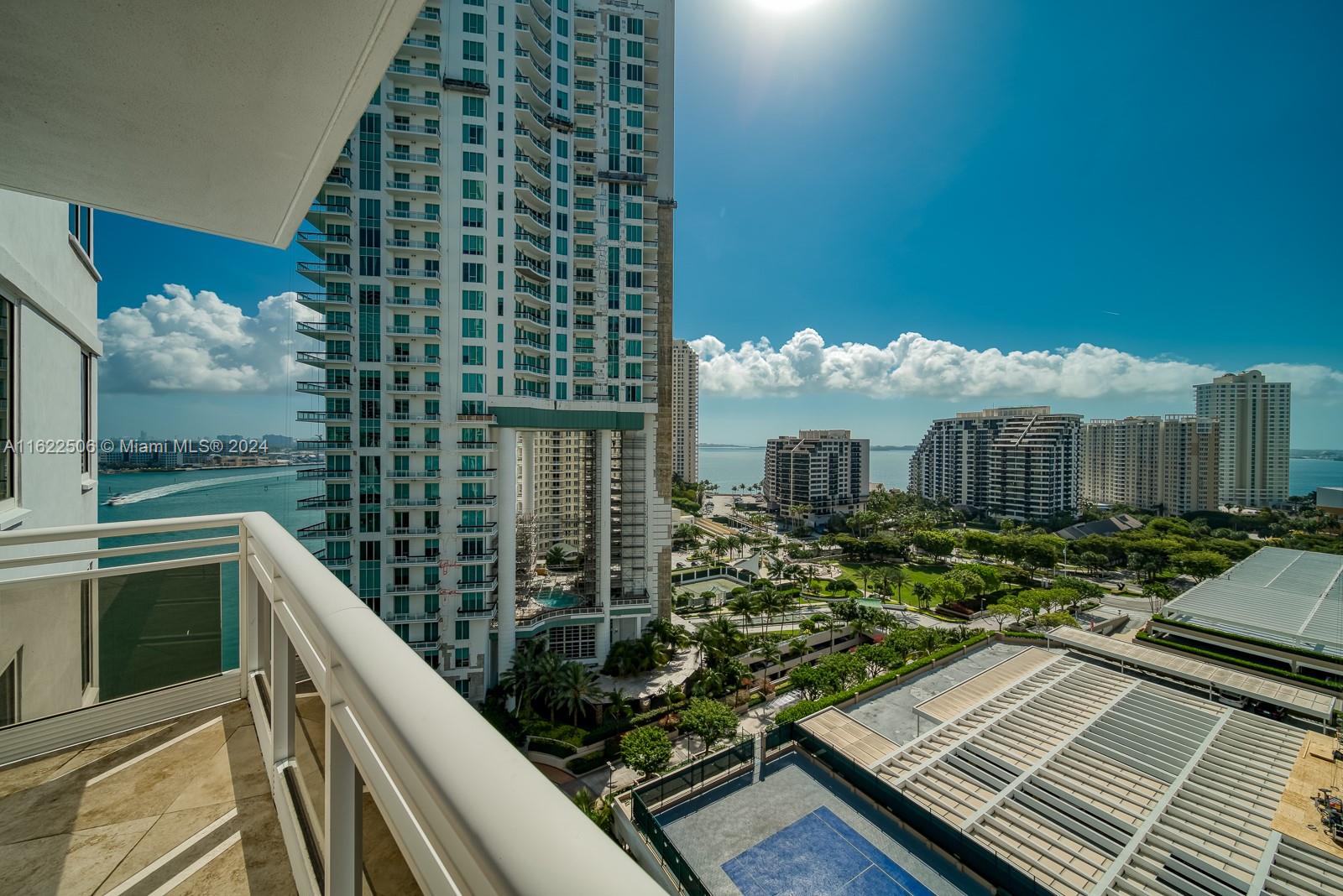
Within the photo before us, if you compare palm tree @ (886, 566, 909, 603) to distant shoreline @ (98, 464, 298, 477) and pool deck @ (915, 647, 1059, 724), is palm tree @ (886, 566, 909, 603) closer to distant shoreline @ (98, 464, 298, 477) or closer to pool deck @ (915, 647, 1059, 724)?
pool deck @ (915, 647, 1059, 724)

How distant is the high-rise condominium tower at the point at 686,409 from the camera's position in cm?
5425

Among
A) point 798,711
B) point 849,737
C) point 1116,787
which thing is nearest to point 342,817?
point 849,737

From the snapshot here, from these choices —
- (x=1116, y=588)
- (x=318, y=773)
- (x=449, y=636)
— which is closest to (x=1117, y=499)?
(x=1116, y=588)

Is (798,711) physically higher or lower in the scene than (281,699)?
lower

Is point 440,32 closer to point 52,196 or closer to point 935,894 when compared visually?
point 52,196

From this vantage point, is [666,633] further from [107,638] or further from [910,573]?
[910,573]

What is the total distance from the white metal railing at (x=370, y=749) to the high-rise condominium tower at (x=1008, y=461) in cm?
5530

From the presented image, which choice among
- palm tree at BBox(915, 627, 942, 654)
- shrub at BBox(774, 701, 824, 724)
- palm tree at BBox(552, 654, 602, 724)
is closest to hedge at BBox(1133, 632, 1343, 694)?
palm tree at BBox(915, 627, 942, 654)

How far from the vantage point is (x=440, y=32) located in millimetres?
13523

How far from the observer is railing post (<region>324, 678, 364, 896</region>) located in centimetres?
89

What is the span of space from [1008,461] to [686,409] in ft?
103

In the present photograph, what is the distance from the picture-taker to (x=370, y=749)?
749 mm

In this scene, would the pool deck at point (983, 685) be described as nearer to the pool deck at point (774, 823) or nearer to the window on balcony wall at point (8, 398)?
the pool deck at point (774, 823)

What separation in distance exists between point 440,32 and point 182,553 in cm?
1619
